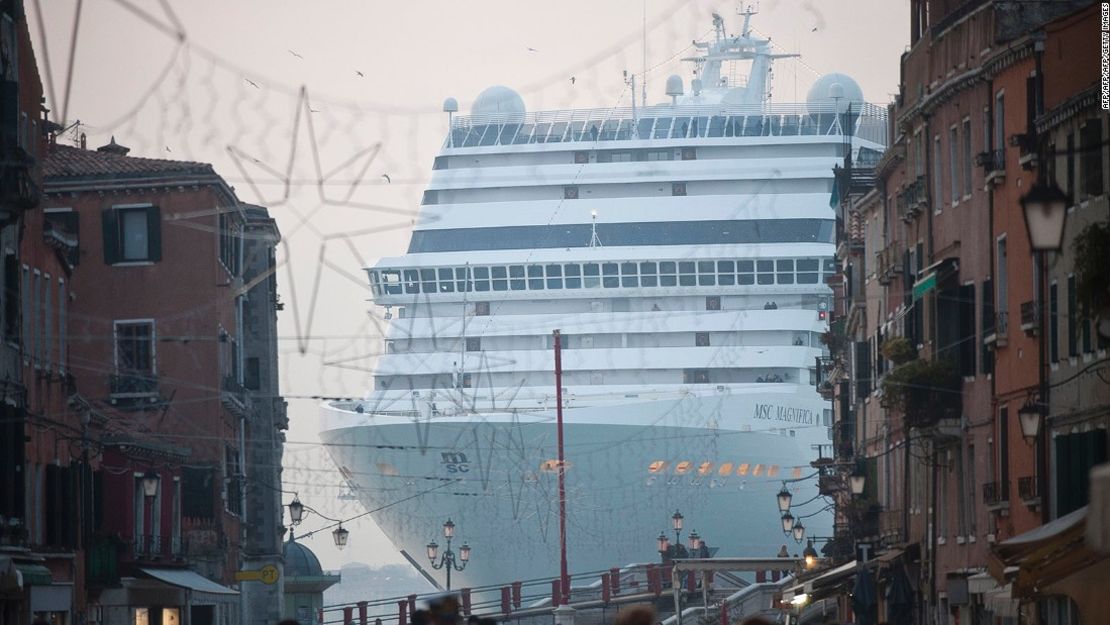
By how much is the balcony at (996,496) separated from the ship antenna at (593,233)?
42953 mm

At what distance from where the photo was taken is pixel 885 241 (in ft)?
122

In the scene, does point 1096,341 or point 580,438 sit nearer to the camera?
point 1096,341

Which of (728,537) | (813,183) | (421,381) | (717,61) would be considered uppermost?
(717,61)

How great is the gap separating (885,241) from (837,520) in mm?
13374

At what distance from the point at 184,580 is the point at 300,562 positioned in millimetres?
23171

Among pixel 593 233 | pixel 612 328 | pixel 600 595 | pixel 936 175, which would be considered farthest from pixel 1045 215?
pixel 593 233

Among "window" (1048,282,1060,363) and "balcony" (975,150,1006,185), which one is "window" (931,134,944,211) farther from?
"window" (1048,282,1060,363)

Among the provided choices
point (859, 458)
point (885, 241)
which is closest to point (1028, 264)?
point (885, 241)

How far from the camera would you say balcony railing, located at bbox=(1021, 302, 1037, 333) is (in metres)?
26.1

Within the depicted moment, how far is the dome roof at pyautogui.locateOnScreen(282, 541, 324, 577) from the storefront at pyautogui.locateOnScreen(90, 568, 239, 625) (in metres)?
16.5

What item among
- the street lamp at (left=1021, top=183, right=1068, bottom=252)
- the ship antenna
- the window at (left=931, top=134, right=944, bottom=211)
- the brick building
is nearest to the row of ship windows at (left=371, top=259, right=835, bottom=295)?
the ship antenna

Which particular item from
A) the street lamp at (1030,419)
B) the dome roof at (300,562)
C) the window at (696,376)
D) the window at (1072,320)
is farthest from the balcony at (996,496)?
the window at (696,376)

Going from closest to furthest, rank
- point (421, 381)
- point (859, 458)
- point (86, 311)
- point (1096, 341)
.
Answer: point (1096, 341), point (859, 458), point (86, 311), point (421, 381)

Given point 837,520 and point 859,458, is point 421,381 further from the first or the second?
point 859,458
